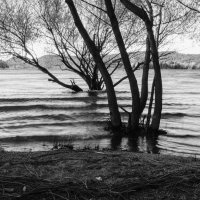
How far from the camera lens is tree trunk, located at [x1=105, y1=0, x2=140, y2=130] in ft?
39.5

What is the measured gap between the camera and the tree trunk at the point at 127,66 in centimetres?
1205

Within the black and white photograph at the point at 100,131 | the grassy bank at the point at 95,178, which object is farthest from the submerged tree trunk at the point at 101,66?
the grassy bank at the point at 95,178

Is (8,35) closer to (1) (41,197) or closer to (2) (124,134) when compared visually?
(2) (124,134)

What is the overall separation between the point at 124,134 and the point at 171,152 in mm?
2820

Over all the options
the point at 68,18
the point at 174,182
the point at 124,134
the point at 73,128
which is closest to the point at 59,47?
the point at 68,18

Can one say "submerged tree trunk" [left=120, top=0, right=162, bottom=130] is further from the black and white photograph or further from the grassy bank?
the grassy bank

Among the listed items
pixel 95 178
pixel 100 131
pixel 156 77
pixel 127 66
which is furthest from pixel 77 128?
pixel 95 178

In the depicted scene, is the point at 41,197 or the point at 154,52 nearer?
the point at 41,197

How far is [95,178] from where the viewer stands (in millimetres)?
6133

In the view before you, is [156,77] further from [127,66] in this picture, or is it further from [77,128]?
[77,128]

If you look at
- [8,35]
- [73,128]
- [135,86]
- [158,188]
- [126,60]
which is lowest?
[73,128]

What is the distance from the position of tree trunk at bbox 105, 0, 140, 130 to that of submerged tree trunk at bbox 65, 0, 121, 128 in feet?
2.47

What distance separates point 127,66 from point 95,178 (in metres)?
7.19

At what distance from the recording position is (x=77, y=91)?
38469 mm
